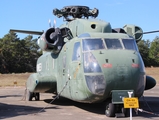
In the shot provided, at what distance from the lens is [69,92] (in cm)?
1248

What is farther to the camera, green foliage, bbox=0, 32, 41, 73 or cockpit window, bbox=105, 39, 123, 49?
green foliage, bbox=0, 32, 41, 73

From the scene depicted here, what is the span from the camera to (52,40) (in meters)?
13.8

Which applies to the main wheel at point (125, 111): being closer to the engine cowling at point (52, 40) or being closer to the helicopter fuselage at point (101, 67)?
the helicopter fuselage at point (101, 67)

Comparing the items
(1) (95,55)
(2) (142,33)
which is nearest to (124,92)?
(1) (95,55)

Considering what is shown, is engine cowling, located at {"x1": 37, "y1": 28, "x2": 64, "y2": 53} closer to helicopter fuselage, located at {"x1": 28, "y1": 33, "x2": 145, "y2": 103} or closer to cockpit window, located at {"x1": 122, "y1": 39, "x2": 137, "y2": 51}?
helicopter fuselage, located at {"x1": 28, "y1": 33, "x2": 145, "y2": 103}

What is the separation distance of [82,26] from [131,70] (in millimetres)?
3462

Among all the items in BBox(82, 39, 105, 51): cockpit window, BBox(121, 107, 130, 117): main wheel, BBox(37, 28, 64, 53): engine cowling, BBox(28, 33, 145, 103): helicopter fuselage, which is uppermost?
BBox(37, 28, 64, 53): engine cowling

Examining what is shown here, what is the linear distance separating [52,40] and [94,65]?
12.5ft

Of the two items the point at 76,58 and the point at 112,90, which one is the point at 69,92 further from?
the point at 112,90

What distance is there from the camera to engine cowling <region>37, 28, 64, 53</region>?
13.6 metres

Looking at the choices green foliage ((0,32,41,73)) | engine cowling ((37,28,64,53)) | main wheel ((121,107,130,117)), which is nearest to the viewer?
main wheel ((121,107,130,117))

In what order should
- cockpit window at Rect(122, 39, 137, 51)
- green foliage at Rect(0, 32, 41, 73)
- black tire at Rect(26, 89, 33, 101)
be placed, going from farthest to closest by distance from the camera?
green foliage at Rect(0, 32, 41, 73) < black tire at Rect(26, 89, 33, 101) < cockpit window at Rect(122, 39, 137, 51)

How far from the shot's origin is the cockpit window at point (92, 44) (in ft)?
36.9

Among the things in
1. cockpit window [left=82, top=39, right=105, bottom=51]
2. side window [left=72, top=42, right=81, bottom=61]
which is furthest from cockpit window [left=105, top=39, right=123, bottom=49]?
side window [left=72, top=42, right=81, bottom=61]
